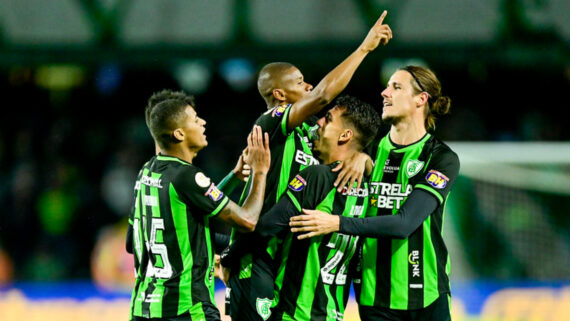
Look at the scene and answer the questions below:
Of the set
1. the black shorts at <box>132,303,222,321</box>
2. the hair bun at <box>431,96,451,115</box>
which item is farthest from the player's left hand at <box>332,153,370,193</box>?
the black shorts at <box>132,303,222,321</box>

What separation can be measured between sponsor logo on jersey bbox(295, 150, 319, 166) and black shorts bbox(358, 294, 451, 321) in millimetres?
932

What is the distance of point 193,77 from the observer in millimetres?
12039

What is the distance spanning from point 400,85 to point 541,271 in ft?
11.7

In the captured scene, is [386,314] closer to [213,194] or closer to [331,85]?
[213,194]

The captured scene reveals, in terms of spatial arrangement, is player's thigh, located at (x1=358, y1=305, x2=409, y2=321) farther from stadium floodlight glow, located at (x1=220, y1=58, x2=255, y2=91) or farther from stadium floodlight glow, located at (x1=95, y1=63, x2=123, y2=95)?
stadium floodlight glow, located at (x1=95, y1=63, x2=123, y2=95)

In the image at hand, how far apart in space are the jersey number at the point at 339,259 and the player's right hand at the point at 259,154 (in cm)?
57

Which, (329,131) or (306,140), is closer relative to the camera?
(329,131)

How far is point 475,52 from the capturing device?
1053 centimetres

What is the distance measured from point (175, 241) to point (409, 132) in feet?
4.96

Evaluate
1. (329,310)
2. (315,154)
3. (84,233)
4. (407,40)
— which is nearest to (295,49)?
(407,40)

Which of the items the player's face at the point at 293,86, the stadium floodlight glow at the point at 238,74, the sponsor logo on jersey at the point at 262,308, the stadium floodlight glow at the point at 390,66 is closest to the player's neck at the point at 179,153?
the player's face at the point at 293,86

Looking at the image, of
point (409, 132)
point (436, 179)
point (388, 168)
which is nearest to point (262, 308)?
point (388, 168)

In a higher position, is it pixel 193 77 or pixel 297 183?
pixel 193 77

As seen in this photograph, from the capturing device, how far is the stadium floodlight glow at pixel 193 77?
1182 cm
